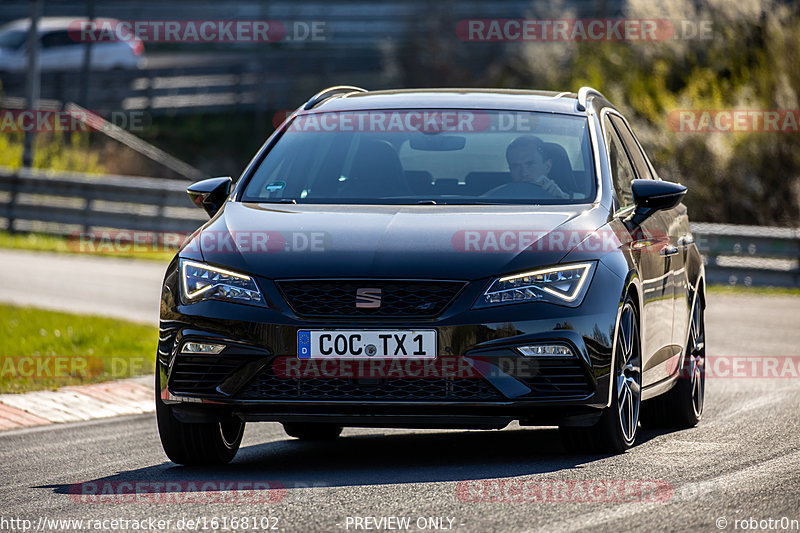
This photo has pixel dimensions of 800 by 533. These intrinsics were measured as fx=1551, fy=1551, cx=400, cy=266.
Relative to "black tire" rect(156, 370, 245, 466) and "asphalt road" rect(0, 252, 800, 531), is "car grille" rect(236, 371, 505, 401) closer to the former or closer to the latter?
"asphalt road" rect(0, 252, 800, 531)

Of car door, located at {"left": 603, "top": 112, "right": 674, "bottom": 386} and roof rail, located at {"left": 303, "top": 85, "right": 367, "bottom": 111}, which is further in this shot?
roof rail, located at {"left": 303, "top": 85, "right": 367, "bottom": 111}

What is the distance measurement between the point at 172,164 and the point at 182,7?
21.6 meters

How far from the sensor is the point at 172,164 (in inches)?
1486

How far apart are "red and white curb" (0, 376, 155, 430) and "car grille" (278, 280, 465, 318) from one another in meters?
3.32

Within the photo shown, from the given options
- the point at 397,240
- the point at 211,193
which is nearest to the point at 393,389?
the point at 397,240

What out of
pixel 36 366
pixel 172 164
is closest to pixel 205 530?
pixel 36 366

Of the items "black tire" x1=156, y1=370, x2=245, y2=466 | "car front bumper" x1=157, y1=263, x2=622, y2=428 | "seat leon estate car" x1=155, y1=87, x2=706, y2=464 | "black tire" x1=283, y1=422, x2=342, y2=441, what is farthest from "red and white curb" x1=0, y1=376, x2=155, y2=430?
"car front bumper" x1=157, y1=263, x2=622, y2=428

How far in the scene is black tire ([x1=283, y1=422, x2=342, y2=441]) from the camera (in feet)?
28.3

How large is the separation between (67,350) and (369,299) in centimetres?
615

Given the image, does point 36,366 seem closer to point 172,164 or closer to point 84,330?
point 84,330

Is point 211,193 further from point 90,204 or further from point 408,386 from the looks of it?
point 90,204

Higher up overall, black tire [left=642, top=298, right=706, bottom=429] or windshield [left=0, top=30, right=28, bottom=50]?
windshield [left=0, top=30, right=28, bottom=50]

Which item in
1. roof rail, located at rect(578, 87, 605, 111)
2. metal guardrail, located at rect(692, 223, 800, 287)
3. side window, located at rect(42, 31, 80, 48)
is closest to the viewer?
roof rail, located at rect(578, 87, 605, 111)

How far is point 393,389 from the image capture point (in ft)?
22.0
